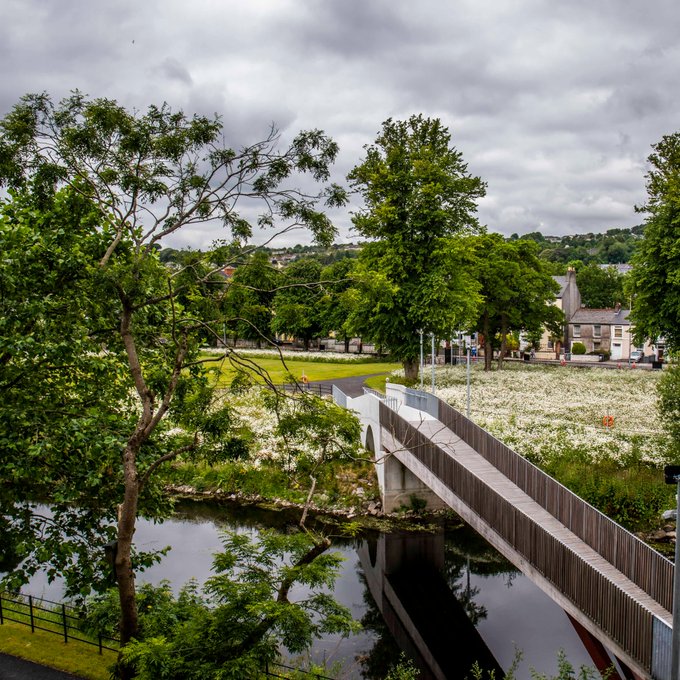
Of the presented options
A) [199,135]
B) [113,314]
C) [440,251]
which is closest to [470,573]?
[113,314]

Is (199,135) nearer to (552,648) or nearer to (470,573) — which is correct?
(552,648)

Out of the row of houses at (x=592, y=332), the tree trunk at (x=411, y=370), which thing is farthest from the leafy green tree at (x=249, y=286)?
the row of houses at (x=592, y=332)

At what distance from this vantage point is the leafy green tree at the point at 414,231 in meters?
43.2

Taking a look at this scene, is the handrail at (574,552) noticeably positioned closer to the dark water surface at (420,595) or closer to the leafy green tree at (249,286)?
the dark water surface at (420,595)

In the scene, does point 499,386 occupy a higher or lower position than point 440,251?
lower

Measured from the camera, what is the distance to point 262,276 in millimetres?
14094

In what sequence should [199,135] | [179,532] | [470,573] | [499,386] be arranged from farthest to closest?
[499,386] < [179,532] < [470,573] < [199,135]

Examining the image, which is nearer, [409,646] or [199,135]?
[199,135]

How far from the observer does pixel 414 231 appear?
147ft

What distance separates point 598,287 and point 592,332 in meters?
26.3

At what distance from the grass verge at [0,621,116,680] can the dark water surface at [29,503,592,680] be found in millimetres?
3474

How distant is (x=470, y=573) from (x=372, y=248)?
85.1ft

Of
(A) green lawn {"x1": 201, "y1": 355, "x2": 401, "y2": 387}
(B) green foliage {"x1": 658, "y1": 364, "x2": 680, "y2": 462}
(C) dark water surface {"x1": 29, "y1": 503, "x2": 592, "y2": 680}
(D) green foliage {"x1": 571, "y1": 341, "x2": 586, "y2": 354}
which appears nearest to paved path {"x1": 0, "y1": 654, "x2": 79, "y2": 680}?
(C) dark water surface {"x1": 29, "y1": 503, "x2": 592, "y2": 680}

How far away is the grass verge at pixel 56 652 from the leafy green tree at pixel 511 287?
45142 millimetres
